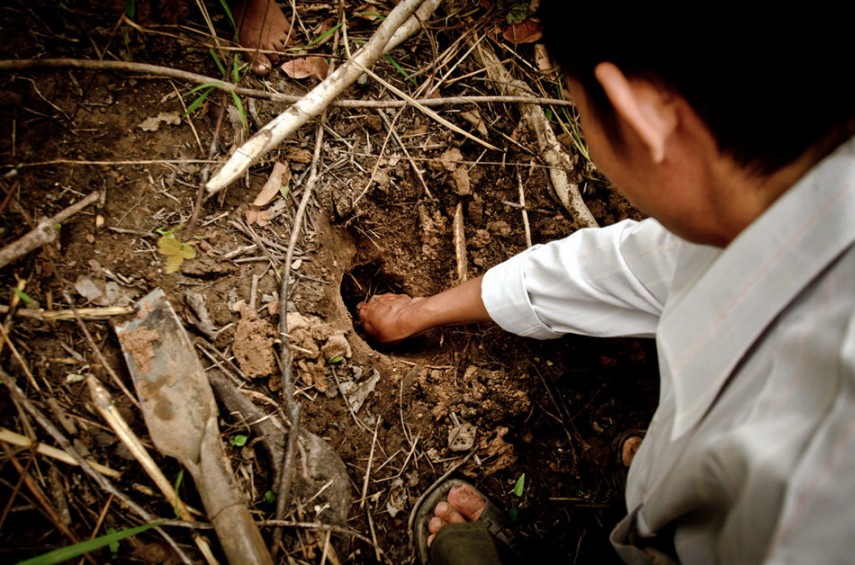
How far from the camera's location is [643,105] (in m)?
0.80

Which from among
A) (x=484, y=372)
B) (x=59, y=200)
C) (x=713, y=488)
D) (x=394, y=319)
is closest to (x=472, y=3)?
(x=394, y=319)

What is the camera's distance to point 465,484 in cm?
192

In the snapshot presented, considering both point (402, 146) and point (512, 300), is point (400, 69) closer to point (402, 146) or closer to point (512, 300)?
point (402, 146)

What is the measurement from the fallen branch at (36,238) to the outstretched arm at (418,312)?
1.41 m

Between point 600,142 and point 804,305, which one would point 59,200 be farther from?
point 804,305

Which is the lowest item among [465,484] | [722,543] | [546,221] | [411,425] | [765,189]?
[465,484]

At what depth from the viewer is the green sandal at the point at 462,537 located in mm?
1719

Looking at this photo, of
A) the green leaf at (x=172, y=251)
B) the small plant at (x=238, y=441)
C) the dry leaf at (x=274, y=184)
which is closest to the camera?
the small plant at (x=238, y=441)

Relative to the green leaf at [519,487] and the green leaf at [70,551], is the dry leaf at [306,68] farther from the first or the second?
the green leaf at [519,487]

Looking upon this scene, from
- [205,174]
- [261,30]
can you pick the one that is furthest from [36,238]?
[261,30]

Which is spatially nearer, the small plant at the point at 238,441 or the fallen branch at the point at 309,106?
the small plant at the point at 238,441

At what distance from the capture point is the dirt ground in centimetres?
142

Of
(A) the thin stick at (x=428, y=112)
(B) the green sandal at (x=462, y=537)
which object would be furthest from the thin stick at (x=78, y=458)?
(A) the thin stick at (x=428, y=112)

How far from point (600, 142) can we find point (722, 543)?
93 cm
